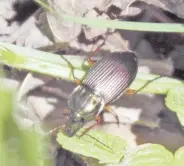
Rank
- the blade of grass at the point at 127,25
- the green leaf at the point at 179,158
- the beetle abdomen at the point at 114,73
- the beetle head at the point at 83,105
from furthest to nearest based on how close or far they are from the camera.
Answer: the beetle head at the point at 83,105
the beetle abdomen at the point at 114,73
the green leaf at the point at 179,158
the blade of grass at the point at 127,25

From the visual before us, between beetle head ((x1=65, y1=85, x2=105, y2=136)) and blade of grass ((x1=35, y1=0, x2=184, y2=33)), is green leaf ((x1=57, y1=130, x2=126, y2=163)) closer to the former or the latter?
beetle head ((x1=65, y1=85, x2=105, y2=136))

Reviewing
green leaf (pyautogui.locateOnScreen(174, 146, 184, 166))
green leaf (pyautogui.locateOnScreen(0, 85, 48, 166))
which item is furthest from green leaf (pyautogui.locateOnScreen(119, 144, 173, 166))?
green leaf (pyautogui.locateOnScreen(0, 85, 48, 166))

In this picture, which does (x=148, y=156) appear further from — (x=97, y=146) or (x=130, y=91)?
(x=130, y=91)

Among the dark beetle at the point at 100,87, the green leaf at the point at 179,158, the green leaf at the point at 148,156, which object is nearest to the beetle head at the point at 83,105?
the dark beetle at the point at 100,87

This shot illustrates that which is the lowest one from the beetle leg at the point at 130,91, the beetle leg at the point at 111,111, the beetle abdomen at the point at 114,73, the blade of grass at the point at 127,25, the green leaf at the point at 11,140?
the beetle leg at the point at 111,111

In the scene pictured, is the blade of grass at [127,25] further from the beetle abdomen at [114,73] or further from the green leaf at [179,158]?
the green leaf at [179,158]

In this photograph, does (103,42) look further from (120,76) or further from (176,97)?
(176,97)

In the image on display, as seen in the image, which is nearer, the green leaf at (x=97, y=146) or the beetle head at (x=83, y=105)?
the green leaf at (x=97, y=146)

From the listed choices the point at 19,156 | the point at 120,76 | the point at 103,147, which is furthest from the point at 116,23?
the point at 19,156
